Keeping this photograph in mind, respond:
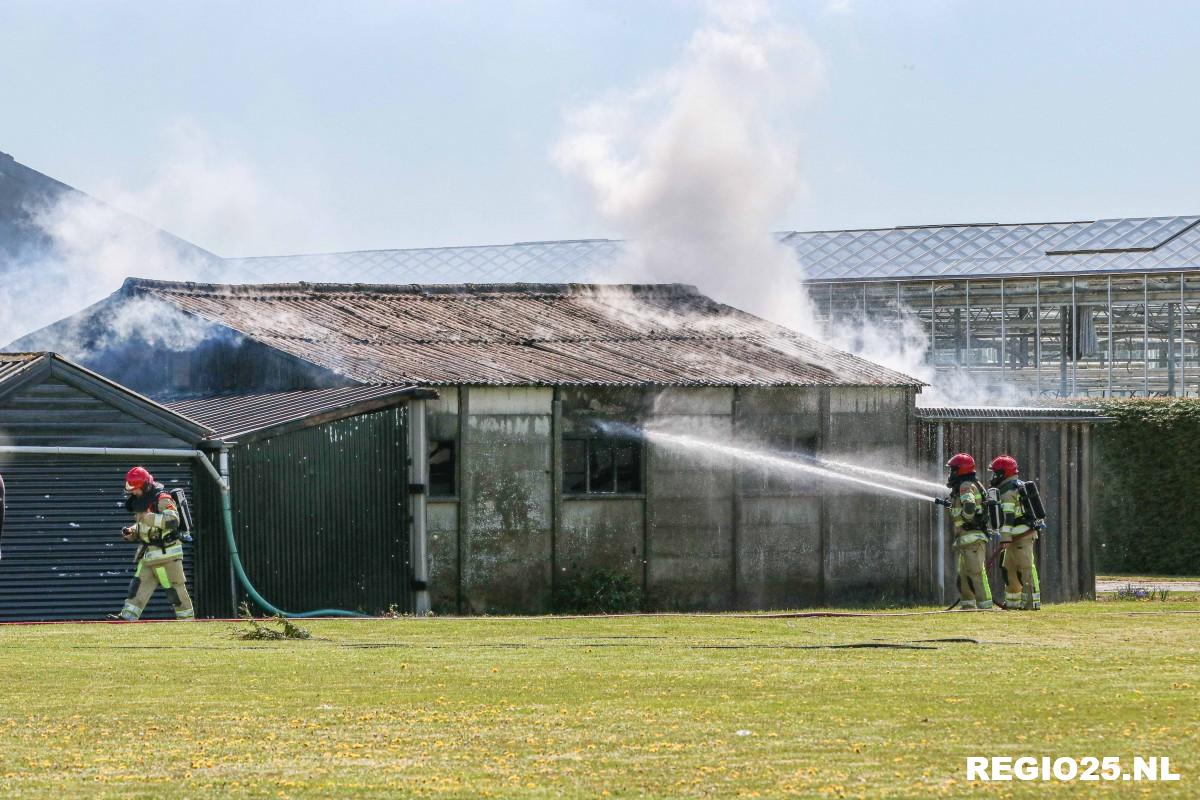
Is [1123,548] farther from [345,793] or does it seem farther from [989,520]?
[345,793]

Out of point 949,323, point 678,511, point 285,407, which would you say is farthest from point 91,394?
point 949,323

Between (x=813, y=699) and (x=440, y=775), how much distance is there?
3.54m

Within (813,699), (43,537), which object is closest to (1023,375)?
(43,537)

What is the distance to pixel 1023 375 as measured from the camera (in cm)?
5497

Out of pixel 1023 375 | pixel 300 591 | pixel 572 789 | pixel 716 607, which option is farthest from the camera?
pixel 1023 375

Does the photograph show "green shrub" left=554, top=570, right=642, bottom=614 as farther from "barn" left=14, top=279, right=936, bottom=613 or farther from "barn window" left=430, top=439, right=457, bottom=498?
"barn window" left=430, top=439, right=457, bottom=498

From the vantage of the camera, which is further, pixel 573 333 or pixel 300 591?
pixel 573 333

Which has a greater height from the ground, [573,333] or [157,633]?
[573,333]

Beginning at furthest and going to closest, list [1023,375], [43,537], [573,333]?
[1023,375]
[573,333]
[43,537]

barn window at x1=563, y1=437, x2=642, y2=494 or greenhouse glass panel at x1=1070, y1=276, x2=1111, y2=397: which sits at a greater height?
greenhouse glass panel at x1=1070, y1=276, x2=1111, y2=397

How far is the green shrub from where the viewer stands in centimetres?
2575

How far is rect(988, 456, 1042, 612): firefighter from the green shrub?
542 centimetres

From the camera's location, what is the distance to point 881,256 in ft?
170

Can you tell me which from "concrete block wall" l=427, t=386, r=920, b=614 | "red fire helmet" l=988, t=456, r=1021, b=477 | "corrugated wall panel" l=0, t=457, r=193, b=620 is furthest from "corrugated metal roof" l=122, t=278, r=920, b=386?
"red fire helmet" l=988, t=456, r=1021, b=477
